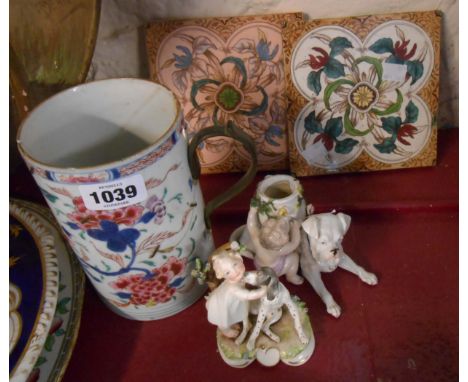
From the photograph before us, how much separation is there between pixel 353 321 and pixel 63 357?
375 mm

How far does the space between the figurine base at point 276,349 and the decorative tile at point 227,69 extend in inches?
12.7

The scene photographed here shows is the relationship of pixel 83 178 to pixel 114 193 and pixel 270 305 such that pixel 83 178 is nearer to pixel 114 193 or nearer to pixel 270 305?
pixel 114 193

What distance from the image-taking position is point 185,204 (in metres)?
0.56

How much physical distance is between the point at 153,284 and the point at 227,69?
36 centimetres

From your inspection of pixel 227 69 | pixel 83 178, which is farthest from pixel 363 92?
pixel 83 178

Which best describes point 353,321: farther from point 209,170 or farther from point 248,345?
point 209,170

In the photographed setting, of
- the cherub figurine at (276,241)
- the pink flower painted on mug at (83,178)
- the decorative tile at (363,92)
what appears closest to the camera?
the pink flower painted on mug at (83,178)

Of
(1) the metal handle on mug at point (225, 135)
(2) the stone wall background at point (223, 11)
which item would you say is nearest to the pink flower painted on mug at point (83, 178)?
(1) the metal handle on mug at point (225, 135)

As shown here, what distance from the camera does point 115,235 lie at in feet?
1.74

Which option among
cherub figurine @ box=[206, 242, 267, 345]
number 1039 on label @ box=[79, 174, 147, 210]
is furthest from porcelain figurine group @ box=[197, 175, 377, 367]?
number 1039 on label @ box=[79, 174, 147, 210]

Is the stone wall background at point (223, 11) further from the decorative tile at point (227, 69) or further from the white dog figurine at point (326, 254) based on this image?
the white dog figurine at point (326, 254)

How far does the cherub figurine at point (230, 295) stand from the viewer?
52cm

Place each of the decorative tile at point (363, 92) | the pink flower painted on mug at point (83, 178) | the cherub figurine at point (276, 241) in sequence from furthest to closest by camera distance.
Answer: the decorative tile at point (363, 92), the cherub figurine at point (276, 241), the pink flower painted on mug at point (83, 178)

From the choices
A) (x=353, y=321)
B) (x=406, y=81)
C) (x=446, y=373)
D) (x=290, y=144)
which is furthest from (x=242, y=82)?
(x=446, y=373)
